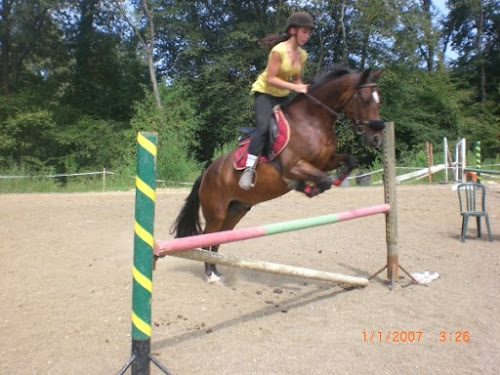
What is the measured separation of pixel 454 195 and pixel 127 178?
1167 cm

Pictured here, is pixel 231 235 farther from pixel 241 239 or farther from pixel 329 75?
pixel 329 75

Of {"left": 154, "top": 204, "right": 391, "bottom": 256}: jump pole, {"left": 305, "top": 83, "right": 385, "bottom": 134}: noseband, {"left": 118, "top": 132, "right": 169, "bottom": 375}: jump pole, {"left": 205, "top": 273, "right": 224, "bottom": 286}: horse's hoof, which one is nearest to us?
{"left": 118, "top": 132, "right": 169, "bottom": 375}: jump pole

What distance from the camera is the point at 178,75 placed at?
960 inches

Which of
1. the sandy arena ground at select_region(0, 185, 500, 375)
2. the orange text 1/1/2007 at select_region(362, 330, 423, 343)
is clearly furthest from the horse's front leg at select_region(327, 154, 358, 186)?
the orange text 1/1/2007 at select_region(362, 330, 423, 343)

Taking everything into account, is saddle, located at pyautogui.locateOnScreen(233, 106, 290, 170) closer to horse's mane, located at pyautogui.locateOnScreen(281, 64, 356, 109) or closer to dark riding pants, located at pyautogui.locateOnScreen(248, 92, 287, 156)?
dark riding pants, located at pyautogui.locateOnScreen(248, 92, 287, 156)

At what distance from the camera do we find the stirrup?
4.18 metres

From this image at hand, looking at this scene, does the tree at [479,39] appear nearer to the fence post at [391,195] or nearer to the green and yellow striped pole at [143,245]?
the fence post at [391,195]

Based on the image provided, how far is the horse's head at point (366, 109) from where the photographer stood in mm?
3877

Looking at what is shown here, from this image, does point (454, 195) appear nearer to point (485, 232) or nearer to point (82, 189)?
point (485, 232)

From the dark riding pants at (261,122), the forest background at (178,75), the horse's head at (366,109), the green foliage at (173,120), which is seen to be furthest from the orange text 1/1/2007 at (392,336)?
the forest background at (178,75)

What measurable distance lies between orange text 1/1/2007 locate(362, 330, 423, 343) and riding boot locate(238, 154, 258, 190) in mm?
1708

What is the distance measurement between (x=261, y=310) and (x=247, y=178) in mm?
1260

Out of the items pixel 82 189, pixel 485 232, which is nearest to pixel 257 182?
pixel 485 232

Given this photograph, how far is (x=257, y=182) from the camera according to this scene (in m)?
4.31
